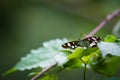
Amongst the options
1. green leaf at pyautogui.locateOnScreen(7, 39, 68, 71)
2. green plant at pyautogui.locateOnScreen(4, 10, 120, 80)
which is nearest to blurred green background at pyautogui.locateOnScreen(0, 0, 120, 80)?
green leaf at pyautogui.locateOnScreen(7, 39, 68, 71)

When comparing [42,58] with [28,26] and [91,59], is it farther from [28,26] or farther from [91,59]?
[28,26]

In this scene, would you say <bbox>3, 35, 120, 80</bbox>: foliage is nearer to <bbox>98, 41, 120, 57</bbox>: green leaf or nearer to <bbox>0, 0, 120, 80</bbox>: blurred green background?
<bbox>98, 41, 120, 57</bbox>: green leaf

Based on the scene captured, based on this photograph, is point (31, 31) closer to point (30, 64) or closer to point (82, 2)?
point (82, 2)

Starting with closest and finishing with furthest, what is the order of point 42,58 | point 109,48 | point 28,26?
point 109,48, point 42,58, point 28,26

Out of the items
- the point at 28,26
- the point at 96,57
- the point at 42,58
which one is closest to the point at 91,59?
the point at 96,57

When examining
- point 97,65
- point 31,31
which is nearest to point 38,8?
point 31,31

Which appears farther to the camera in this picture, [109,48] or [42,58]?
[42,58]
